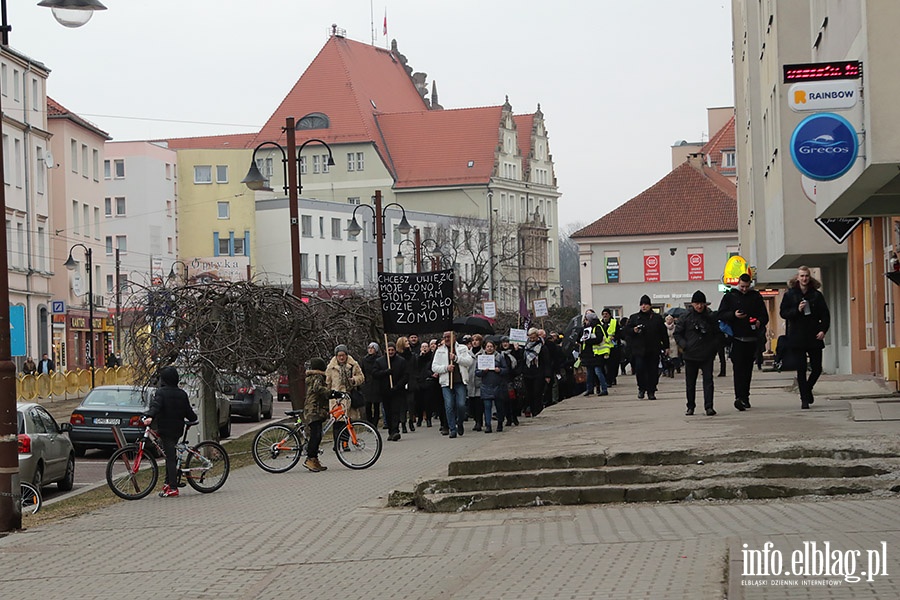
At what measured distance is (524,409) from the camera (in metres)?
32.4

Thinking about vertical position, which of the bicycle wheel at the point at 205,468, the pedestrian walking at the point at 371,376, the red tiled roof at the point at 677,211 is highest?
the red tiled roof at the point at 677,211

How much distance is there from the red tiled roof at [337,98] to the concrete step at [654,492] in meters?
114

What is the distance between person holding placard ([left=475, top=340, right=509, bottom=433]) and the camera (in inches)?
1068

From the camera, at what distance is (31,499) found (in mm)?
18891

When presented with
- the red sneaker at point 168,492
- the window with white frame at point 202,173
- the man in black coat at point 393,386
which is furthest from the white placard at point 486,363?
the window with white frame at point 202,173

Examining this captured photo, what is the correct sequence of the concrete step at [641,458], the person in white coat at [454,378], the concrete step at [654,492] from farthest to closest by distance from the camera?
the person in white coat at [454,378]
the concrete step at [641,458]
the concrete step at [654,492]

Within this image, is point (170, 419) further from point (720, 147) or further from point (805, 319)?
point (720, 147)

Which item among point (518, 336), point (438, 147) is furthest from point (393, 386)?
Answer: point (438, 147)

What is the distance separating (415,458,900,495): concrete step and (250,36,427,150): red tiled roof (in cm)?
11353

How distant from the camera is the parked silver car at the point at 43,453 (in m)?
21.6

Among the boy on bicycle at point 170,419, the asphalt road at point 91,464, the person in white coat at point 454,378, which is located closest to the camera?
the boy on bicycle at point 170,419

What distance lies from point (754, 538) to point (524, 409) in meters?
20.8

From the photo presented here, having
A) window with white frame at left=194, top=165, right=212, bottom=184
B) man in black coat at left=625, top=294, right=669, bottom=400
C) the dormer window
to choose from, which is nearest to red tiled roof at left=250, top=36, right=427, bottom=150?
the dormer window

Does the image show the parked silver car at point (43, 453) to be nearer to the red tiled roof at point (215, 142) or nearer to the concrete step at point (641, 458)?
the concrete step at point (641, 458)
